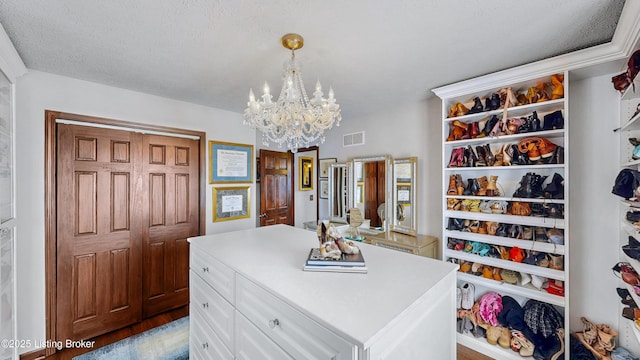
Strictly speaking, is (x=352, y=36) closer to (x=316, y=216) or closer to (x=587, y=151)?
(x=587, y=151)

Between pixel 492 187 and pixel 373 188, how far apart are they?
135 centimetres

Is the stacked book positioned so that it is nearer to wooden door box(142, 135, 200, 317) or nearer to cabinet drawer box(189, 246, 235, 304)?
cabinet drawer box(189, 246, 235, 304)

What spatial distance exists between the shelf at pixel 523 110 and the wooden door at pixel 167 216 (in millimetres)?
2840

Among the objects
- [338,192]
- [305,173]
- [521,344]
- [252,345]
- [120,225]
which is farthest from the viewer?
[305,173]

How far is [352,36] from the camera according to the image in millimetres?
1503

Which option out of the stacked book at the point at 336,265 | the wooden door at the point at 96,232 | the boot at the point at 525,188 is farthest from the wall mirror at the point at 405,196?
the wooden door at the point at 96,232

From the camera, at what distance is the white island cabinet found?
0.81 meters

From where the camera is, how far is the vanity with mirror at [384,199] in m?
2.69

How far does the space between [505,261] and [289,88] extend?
7.16 ft

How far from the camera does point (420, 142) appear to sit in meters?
2.80

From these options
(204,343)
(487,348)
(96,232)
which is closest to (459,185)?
(487,348)

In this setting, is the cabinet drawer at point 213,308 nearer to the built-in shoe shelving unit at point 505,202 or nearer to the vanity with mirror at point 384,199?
the vanity with mirror at point 384,199

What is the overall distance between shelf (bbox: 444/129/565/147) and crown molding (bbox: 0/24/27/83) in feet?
10.7

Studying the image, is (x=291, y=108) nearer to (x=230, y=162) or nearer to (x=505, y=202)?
(x=230, y=162)
